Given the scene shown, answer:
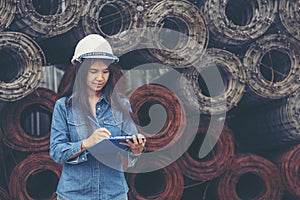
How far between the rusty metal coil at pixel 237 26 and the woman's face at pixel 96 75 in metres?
1.34

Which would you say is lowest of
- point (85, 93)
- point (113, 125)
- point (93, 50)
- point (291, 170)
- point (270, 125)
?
point (291, 170)

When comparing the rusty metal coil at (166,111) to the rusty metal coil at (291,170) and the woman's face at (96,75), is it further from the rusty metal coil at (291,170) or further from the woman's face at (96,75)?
the woman's face at (96,75)

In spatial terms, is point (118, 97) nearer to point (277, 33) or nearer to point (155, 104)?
point (155, 104)

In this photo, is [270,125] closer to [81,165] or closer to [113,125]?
[113,125]

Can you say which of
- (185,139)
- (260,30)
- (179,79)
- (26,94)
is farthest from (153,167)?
(260,30)

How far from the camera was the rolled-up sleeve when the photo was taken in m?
2.43

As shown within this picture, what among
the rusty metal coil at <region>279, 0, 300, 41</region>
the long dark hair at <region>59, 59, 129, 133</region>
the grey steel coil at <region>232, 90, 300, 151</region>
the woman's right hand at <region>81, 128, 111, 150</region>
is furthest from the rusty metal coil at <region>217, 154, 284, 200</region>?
the woman's right hand at <region>81, 128, 111, 150</region>

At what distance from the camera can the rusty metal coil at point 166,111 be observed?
11.6 ft

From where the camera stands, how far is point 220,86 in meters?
3.73

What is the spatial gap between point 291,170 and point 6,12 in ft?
7.11

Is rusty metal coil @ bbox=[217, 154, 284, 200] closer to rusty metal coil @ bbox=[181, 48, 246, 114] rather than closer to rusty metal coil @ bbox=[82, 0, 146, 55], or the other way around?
rusty metal coil @ bbox=[181, 48, 246, 114]

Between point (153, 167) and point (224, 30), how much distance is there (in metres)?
1.05

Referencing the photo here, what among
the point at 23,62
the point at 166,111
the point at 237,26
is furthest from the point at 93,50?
the point at 237,26

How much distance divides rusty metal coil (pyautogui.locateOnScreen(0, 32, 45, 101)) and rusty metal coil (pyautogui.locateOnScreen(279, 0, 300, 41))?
169cm
